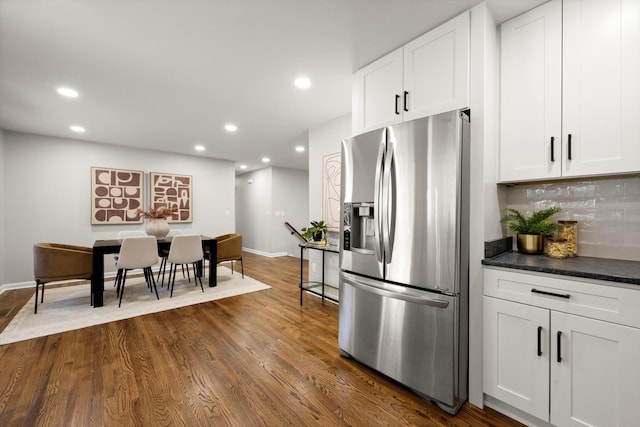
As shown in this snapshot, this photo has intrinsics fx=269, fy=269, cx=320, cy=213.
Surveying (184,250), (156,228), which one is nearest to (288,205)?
(156,228)

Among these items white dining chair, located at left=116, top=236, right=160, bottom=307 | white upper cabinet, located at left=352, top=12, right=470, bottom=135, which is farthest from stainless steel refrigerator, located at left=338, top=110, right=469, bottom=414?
white dining chair, located at left=116, top=236, right=160, bottom=307

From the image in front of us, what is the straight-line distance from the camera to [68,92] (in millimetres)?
2914

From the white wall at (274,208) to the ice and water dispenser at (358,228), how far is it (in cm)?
534

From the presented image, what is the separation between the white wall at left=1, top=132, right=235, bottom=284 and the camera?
13.9ft

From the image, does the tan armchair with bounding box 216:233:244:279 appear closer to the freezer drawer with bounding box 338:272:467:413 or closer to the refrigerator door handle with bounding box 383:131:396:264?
the freezer drawer with bounding box 338:272:467:413

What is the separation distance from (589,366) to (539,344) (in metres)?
0.19

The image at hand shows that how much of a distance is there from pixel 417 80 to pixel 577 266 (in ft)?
4.99

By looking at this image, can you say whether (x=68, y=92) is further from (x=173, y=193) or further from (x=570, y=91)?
(x=570, y=91)

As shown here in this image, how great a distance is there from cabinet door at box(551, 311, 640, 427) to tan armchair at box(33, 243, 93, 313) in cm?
462

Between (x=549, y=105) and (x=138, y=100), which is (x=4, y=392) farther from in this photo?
(x=549, y=105)

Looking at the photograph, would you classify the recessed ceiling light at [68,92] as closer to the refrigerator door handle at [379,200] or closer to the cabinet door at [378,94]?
the cabinet door at [378,94]

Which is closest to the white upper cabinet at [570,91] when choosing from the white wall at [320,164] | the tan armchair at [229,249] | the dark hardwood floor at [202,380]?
the dark hardwood floor at [202,380]

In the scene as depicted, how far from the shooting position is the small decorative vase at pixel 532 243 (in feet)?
5.90

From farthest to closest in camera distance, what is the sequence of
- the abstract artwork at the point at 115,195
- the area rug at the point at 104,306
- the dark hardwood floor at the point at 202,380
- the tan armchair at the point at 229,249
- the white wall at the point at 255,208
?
1. the white wall at the point at 255,208
2. the abstract artwork at the point at 115,195
3. the tan armchair at the point at 229,249
4. the area rug at the point at 104,306
5. the dark hardwood floor at the point at 202,380
